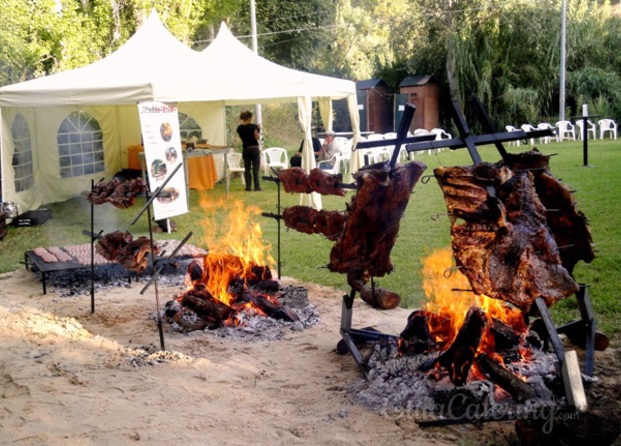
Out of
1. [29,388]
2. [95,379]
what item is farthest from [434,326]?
[29,388]

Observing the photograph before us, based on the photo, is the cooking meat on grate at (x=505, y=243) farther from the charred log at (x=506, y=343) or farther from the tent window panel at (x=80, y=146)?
the tent window panel at (x=80, y=146)

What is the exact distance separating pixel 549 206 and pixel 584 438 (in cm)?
159

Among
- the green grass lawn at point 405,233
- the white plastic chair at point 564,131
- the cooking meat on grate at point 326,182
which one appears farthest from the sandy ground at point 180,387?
the white plastic chair at point 564,131

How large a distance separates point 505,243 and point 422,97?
3019 cm

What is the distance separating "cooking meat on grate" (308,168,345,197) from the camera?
5.64 metres

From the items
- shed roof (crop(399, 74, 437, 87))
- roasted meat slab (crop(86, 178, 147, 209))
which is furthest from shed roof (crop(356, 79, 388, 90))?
roasted meat slab (crop(86, 178, 147, 209))

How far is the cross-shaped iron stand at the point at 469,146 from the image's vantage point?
12.0 ft

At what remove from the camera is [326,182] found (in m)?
5.68

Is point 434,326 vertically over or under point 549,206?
under

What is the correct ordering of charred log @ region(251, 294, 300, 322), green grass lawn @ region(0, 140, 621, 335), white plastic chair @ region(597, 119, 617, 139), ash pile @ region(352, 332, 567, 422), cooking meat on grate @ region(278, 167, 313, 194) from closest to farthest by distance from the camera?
ash pile @ region(352, 332, 567, 422) < cooking meat on grate @ region(278, 167, 313, 194) < charred log @ region(251, 294, 300, 322) < green grass lawn @ region(0, 140, 621, 335) < white plastic chair @ region(597, 119, 617, 139)

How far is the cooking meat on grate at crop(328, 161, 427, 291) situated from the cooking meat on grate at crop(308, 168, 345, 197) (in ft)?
2.32

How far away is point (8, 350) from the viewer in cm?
596

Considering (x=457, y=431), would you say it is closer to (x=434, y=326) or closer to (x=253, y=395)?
(x=434, y=326)

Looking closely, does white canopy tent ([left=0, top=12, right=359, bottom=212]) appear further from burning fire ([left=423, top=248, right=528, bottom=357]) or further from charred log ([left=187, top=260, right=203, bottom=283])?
burning fire ([left=423, top=248, right=528, bottom=357])
